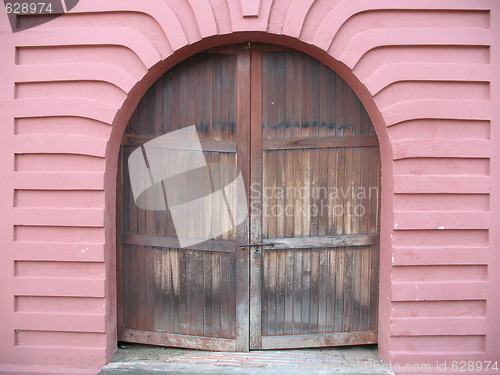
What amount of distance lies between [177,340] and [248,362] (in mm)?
674

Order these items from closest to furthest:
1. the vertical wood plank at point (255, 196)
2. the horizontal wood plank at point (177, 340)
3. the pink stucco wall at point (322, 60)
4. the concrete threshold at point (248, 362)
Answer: the pink stucco wall at point (322, 60) → the concrete threshold at point (248, 362) → the vertical wood plank at point (255, 196) → the horizontal wood plank at point (177, 340)

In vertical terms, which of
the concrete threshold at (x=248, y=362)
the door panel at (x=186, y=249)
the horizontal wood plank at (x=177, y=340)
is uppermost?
the door panel at (x=186, y=249)

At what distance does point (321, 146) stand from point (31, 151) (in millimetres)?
2363

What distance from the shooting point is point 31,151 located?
11.8ft

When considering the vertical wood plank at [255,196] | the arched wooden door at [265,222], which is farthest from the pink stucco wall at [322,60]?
the vertical wood plank at [255,196]

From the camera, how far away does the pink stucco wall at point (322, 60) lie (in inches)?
137

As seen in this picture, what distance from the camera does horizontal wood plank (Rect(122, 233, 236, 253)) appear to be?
3.89 metres

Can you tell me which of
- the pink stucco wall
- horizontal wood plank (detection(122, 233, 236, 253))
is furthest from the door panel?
the pink stucco wall

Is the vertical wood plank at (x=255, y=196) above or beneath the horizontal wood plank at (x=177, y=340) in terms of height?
above

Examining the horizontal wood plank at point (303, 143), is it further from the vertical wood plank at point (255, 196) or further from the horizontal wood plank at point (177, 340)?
the horizontal wood plank at point (177, 340)

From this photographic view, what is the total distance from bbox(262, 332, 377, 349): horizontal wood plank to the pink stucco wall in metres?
0.33

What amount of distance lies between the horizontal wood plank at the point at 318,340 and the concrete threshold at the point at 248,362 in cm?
6

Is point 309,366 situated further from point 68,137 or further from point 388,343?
point 68,137

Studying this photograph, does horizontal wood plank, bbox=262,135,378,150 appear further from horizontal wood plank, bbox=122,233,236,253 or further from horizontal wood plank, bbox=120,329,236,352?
horizontal wood plank, bbox=120,329,236,352
